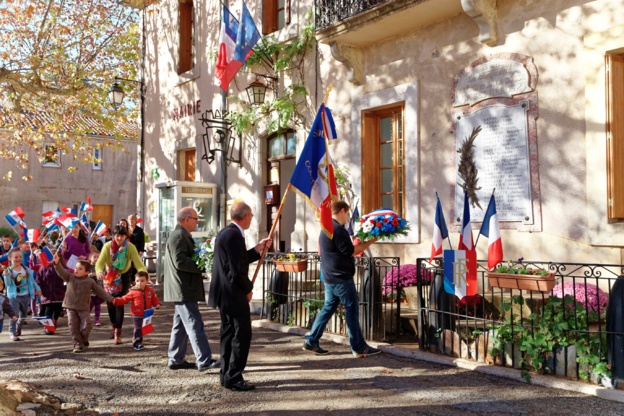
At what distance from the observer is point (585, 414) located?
5.14m

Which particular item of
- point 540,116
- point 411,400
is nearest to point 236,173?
point 540,116

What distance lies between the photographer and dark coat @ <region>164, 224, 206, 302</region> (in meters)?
6.82

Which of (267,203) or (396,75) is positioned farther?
(267,203)

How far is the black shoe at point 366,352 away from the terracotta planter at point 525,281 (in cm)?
178

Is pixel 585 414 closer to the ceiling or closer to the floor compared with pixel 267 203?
closer to the floor

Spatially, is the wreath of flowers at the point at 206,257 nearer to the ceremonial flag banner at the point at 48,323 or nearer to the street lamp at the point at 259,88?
the ceremonial flag banner at the point at 48,323

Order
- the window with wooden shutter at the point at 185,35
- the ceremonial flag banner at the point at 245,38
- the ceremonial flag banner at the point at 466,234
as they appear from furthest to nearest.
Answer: the window with wooden shutter at the point at 185,35 → the ceremonial flag banner at the point at 245,38 → the ceremonial flag banner at the point at 466,234

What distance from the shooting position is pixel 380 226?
7.42 metres

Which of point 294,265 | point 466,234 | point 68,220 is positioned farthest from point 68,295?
point 466,234

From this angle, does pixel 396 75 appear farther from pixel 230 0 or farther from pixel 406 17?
pixel 230 0

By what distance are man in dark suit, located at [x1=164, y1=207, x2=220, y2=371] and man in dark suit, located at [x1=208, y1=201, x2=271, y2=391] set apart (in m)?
0.73

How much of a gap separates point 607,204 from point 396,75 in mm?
4540

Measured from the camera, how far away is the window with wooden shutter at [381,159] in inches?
451

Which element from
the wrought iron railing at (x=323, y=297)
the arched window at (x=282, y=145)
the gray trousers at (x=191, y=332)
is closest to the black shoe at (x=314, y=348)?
the wrought iron railing at (x=323, y=297)
